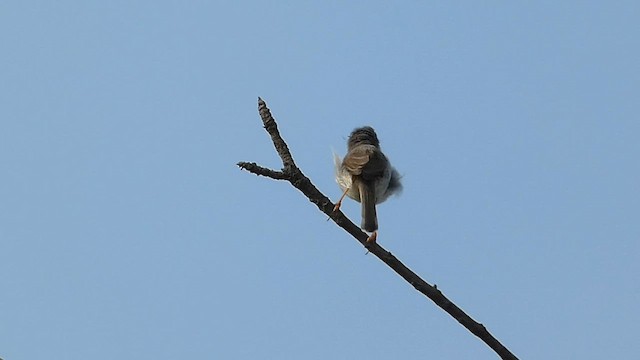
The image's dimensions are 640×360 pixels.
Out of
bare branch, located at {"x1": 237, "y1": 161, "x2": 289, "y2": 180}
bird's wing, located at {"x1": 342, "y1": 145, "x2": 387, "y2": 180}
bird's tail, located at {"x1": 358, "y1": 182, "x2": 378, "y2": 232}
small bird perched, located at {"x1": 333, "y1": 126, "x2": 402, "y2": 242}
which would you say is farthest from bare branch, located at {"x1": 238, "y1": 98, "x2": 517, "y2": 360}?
bird's wing, located at {"x1": 342, "y1": 145, "x2": 387, "y2": 180}

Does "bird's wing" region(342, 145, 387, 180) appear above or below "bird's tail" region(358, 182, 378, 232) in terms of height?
above

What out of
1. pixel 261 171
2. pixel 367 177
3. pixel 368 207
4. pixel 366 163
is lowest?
pixel 261 171

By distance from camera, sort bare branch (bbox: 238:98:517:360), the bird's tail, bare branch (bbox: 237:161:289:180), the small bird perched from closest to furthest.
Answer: bare branch (bbox: 238:98:517:360), bare branch (bbox: 237:161:289:180), the bird's tail, the small bird perched

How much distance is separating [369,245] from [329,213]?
333mm

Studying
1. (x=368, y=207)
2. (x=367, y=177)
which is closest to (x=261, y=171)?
(x=368, y=207)

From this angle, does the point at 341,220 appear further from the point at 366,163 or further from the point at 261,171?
the point at 366,163

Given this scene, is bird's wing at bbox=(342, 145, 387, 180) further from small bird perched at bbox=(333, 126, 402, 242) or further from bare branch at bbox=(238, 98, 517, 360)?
bare branch at bbox=(238, 98, 517, 360)

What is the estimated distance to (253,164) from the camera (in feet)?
15.3

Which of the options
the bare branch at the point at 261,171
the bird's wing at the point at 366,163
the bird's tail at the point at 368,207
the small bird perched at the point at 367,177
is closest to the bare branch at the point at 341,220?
the bare branch at the point at 261,171

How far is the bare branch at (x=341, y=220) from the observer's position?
4047mm

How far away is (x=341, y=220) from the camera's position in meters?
4.91

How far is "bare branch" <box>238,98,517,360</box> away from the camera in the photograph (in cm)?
405

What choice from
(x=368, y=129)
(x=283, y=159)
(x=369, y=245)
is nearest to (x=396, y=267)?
(x=369, y=245)

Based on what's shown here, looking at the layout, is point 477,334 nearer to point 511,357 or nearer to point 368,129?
point 511,357
